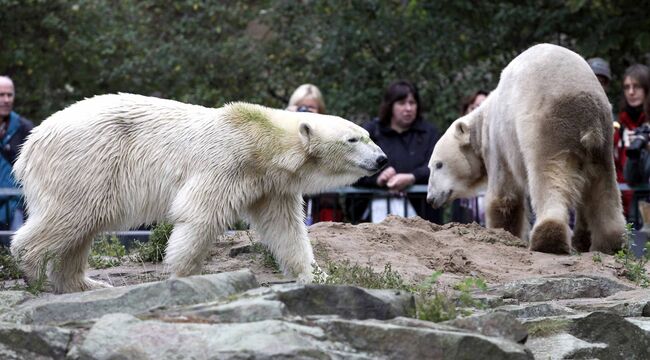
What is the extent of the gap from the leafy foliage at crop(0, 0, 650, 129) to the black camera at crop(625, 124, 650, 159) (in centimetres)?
399

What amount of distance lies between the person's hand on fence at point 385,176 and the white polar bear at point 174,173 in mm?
3650

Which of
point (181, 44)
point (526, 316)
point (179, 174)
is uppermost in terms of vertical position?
point (181, 44)

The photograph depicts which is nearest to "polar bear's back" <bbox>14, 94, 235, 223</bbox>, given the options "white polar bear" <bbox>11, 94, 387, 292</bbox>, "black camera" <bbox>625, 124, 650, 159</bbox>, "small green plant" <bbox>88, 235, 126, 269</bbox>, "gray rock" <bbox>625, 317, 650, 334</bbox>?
"white polar bear" <bbox>11, 94, 387, 292</bbox>

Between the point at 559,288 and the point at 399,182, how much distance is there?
3.95 metres

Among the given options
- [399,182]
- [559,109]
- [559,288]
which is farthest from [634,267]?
[399,182]

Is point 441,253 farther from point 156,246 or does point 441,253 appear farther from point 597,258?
point 156,246

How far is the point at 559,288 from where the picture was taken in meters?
7.05

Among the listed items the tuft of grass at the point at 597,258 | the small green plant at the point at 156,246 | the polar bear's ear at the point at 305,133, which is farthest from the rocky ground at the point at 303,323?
the small green plant at the point at 156,246

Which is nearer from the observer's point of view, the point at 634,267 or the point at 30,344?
the point at 30,344

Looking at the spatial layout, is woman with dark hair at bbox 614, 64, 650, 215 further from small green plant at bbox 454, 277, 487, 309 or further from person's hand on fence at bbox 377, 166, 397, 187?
small green plant at bbox 454, 277, 487, 309

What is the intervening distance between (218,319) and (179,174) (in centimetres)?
204

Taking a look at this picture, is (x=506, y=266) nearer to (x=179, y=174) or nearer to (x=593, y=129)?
(x=593, y=129)

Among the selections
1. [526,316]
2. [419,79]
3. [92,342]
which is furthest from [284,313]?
[419,79]

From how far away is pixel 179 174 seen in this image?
696 cm
